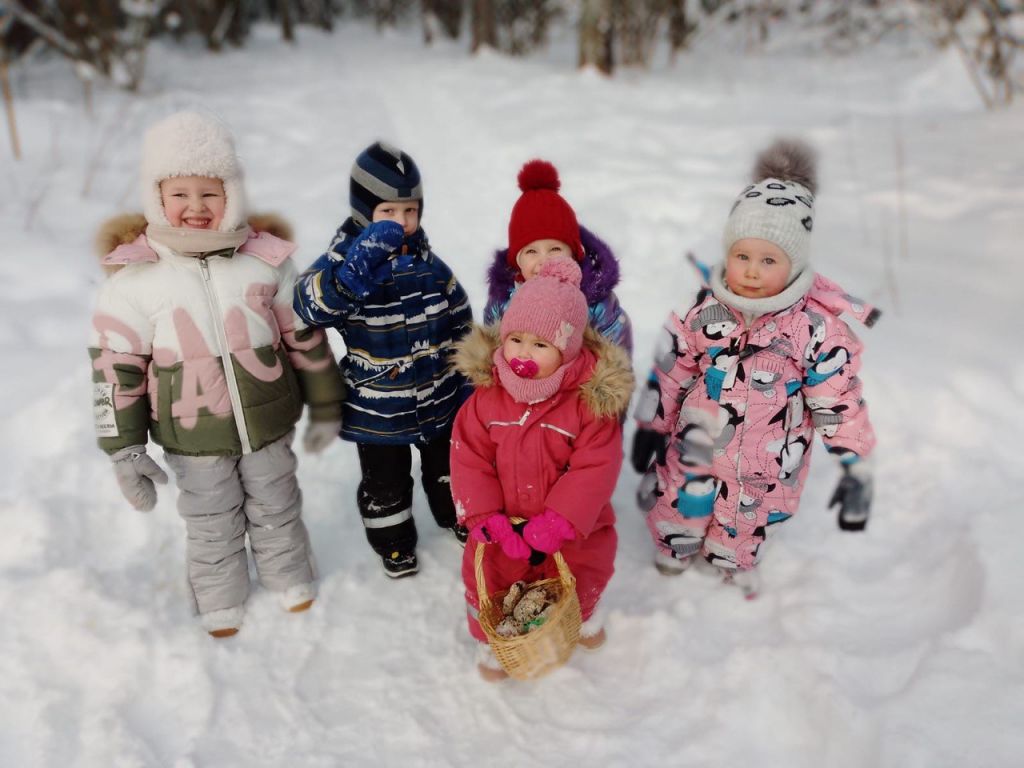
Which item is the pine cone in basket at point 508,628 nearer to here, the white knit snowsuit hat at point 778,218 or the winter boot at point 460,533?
Result: the winter boot at point 460,533

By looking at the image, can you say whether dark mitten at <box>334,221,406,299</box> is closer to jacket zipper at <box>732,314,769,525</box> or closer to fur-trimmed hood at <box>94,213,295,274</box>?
fur-trimmed hood at <box>94,213,295,274</box>

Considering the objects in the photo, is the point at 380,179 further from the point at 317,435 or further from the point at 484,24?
the point at 484,24

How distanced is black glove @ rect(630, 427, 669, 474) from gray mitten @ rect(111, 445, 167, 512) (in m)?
1.55

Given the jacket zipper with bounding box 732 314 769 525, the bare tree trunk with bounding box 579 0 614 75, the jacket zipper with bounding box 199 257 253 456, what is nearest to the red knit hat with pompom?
the jacket zipper with bounding box 732 314 769 525

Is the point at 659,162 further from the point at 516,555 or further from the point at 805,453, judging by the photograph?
the point at 516,555

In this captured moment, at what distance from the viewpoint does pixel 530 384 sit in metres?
2.12

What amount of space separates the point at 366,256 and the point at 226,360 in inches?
21.7

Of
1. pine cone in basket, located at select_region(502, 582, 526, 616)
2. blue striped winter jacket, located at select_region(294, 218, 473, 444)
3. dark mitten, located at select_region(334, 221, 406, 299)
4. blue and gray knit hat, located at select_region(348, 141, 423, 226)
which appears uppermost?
blue and gray knit hat, located at select_region(348, 141, 423, 226)

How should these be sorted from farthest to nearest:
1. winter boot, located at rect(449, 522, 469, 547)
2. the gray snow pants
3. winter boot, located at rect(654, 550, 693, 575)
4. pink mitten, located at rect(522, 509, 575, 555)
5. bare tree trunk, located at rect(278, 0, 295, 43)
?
1. bare tree trunk, located at rect(278, 0, 295, 43)
2. winter boot, located at rect(449, 522, 469, 547)
3. winter boot, located at rect(654, 550, 693, 575)
4. the gray snow pants
5. pink mitten, located at rect(522, 509, 575, 555)

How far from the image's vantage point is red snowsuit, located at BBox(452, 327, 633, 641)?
85.0 inches

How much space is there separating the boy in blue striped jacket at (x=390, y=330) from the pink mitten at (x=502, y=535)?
1.68 ft

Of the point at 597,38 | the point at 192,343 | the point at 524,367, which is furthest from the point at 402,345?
the point at 597,38

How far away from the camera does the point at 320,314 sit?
2.23m

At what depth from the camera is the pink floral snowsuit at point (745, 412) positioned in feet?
7.35
